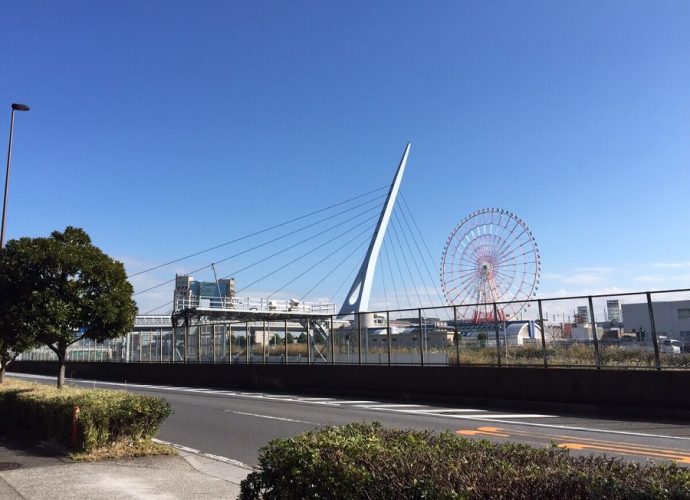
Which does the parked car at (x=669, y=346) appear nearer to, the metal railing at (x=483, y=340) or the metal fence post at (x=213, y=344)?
the metal railing at (x=483, y=340)

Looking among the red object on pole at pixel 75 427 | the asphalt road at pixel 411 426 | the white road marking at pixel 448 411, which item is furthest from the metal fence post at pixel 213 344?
the red object on pole at pixel 75 427

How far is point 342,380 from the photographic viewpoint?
78.2 feet

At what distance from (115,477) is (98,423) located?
1722 millimetres

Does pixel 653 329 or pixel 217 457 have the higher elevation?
pixel 653 329

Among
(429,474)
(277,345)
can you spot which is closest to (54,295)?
(429,474)

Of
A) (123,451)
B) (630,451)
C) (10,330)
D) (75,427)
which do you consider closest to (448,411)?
(630,451)

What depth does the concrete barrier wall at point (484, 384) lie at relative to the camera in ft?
50.0

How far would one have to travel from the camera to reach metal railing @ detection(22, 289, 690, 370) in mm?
15492

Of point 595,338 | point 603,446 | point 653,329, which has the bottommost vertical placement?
point 603,446

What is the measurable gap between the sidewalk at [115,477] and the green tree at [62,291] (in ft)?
9.55

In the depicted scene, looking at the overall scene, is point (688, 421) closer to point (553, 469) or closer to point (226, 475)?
point (226, 475)

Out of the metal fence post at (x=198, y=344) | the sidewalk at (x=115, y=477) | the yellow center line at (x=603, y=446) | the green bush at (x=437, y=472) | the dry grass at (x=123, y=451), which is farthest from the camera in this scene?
the metal fence post at (x=198, y=344)

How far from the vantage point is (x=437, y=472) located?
415 centimetres

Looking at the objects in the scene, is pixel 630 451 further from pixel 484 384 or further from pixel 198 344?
pixel 198 344
